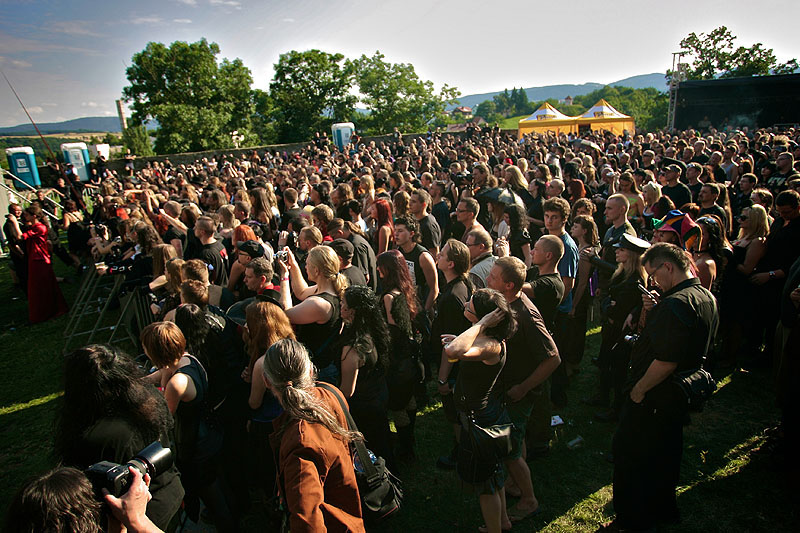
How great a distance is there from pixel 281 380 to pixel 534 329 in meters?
1.78

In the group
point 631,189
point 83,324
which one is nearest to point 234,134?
point 83,324

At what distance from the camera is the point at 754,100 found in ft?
73.6

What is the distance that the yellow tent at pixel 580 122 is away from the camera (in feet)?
85.6

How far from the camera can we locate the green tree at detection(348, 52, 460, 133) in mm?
48406

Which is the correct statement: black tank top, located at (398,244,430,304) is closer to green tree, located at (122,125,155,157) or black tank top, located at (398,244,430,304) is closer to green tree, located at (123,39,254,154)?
green tree, located at (123,39,254,154)

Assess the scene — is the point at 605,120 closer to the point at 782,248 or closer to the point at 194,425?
the point at 782,248

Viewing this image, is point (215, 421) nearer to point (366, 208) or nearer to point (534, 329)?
point (534, 329)

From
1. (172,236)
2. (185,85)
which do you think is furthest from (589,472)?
(185,85)

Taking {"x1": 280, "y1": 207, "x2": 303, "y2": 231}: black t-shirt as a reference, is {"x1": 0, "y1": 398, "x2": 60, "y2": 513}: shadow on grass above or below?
below

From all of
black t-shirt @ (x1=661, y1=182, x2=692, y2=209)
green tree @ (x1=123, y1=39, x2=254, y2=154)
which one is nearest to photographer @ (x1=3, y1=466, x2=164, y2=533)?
black t-shirt @ (x1=661, y1=182, x2=692, y2=209)

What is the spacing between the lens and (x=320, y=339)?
3.33 metres

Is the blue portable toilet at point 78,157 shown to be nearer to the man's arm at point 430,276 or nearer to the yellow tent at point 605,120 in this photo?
the man's arm at point 430,276

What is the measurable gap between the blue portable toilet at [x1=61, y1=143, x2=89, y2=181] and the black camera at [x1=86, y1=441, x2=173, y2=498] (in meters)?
24.6

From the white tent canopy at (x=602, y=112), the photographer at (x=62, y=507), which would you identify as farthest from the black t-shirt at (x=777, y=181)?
the white tent canopy at (x=602, y=112)
